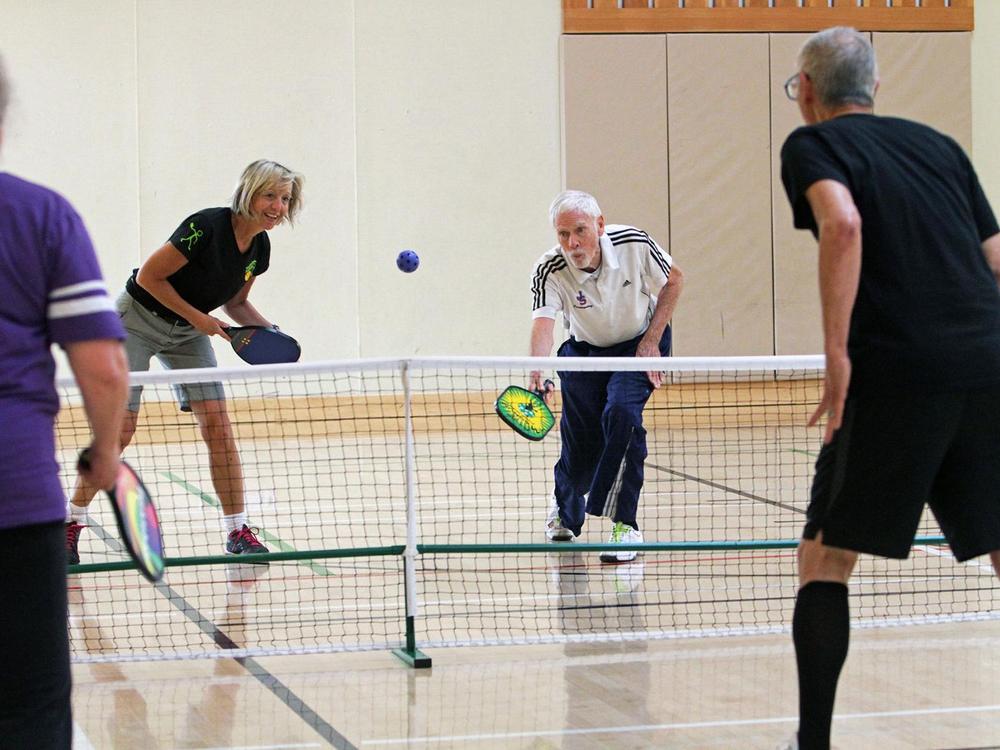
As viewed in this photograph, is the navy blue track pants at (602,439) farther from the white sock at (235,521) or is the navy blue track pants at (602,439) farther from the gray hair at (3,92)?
the gray hair at (3,92)

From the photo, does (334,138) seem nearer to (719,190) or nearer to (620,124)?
(620,124)

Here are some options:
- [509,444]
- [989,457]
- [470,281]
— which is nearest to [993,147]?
[470,281]

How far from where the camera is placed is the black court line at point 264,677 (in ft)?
10.7

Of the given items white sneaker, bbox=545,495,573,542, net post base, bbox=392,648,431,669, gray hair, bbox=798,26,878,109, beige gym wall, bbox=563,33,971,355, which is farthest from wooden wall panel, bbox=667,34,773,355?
gray hair, bbox=798,26,878,109

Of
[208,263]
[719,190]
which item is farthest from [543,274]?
[719,190]

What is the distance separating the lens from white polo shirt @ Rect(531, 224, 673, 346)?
5355 millimetres

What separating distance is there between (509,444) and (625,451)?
4580 mm

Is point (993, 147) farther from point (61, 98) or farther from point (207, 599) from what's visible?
point (207, 599)

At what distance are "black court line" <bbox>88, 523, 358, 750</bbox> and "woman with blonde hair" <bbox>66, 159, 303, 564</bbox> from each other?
456mm

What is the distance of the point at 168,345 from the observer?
5406 mm

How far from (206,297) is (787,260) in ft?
27.2

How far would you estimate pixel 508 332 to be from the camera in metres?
12.6

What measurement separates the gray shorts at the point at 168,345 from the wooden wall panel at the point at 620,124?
731 centimetres

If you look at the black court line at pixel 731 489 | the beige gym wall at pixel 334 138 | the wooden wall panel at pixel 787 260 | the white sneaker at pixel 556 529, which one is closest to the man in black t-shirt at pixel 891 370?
the white sneaker at pixel 556 529
